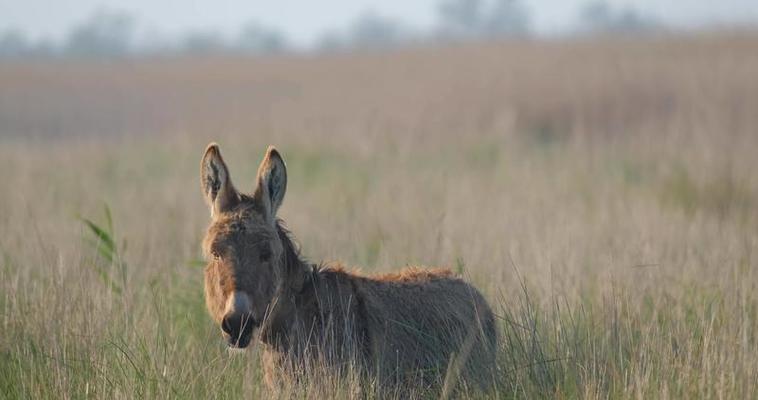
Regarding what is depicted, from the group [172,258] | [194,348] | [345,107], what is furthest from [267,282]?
[345,107]

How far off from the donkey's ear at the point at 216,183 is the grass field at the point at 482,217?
93 centimetres

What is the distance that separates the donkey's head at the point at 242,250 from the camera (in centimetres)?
494

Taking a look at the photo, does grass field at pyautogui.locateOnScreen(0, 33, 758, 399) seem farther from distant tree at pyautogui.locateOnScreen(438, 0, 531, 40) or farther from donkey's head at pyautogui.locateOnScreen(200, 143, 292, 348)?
distant tree at pyautogui.locateOnScreen(438, 0, 531, 40)

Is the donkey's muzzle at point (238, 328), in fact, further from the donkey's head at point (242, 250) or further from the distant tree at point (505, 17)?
the distant tree at point (505, 17)

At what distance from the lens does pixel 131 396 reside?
5297mm

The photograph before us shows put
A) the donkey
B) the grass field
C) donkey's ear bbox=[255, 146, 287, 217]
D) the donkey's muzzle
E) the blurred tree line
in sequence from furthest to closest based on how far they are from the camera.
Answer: the blurred tree line → the grass field → donkey's ear bbox=[255, 146, 287, 217] → the donkey → the donkey's muzzle

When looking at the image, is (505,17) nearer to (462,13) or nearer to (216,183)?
(462,13)

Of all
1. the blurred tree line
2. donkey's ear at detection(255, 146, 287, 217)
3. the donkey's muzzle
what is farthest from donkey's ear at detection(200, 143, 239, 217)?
the blurred tree line

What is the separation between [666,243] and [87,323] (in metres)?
5.01

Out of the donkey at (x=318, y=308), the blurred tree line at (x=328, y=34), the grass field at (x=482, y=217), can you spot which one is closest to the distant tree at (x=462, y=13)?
the blurred tree line at (x=328, y=34)

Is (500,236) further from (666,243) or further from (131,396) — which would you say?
(131,396)

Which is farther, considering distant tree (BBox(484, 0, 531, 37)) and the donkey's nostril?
distant tree (BBox(484, 0, 531, 37))

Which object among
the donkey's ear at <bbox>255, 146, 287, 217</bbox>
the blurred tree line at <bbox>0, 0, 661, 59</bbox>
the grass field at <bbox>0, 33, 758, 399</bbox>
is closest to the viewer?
the donkey's ear at <bbox>255, 146, 287, 217</bbox>

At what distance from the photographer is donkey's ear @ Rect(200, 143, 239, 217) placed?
535 centimetres
